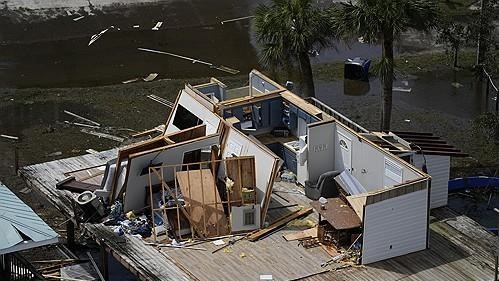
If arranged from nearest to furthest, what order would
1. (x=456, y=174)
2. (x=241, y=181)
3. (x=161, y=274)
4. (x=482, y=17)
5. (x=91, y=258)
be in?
1. (x=161, y=274)
2. (x=241, y=181)
3. (x=91, y=258)
4. (x=456, y=174)
5. (x=482, y=17)

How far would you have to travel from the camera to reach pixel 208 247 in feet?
72.1

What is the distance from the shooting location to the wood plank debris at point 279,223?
22.4 metres

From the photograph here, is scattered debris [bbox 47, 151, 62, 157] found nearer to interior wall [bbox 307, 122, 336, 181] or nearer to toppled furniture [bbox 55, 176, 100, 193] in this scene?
toppled furniture [bbox 55, 176, 100, 193]

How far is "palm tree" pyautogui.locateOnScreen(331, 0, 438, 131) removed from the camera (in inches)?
1110

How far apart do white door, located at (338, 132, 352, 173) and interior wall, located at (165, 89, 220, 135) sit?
330cm

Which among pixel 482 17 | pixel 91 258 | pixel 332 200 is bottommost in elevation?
pixel 91 258

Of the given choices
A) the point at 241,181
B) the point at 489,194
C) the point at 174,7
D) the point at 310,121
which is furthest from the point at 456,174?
the point at 174,7

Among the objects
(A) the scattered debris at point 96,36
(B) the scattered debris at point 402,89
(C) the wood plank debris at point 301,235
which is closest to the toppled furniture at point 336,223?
(C) the wood plank debris at point 301,235

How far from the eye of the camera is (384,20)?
28312 millimetres

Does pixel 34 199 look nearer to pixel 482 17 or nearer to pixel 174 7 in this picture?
pixel 482 17

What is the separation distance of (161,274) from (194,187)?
2.77 meters

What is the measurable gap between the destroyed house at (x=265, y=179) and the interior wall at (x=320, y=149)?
0.03m

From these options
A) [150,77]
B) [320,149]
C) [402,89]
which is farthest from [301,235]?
[150,77]

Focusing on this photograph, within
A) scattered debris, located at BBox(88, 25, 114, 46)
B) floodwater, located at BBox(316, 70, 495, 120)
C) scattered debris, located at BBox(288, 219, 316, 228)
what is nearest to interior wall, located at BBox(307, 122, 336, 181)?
scattered debris, located at BBox(288, 219, 316, 228)
